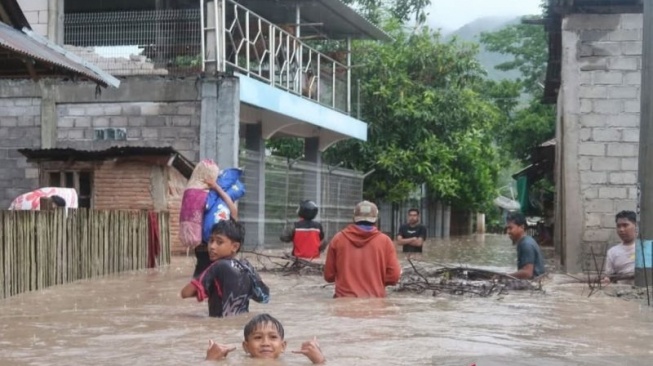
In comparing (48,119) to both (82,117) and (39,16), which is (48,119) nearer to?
(82,117)

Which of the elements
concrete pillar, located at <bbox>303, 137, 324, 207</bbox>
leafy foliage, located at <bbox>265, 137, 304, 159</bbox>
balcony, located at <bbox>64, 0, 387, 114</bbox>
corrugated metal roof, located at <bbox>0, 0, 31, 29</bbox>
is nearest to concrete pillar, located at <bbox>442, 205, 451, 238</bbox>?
leafy foliage, located at <bbox>265, 137, 304, 159</bbox>

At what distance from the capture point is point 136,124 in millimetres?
17781

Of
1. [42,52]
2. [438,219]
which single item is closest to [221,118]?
[42,52]

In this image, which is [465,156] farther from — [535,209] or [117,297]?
[117,297]

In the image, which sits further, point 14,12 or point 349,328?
point 14,12

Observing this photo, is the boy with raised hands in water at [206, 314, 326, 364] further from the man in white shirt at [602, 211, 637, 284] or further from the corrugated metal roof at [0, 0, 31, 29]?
the corrugated metal roof at [0, 0, 31, 29]

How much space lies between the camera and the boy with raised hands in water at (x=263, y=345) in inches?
232

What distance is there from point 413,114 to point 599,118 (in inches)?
584

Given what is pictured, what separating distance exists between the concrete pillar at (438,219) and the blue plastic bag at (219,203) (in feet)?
97.1

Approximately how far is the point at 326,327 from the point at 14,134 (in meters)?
12.1

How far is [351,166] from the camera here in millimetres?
29891

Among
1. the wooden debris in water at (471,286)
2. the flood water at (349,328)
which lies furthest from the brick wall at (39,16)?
the wooden debris in water at (471,286)

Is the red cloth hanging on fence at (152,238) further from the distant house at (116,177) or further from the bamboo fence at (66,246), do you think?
the distant house at (116,177)

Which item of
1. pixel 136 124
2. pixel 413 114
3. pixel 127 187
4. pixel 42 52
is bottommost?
pixel 127 187
